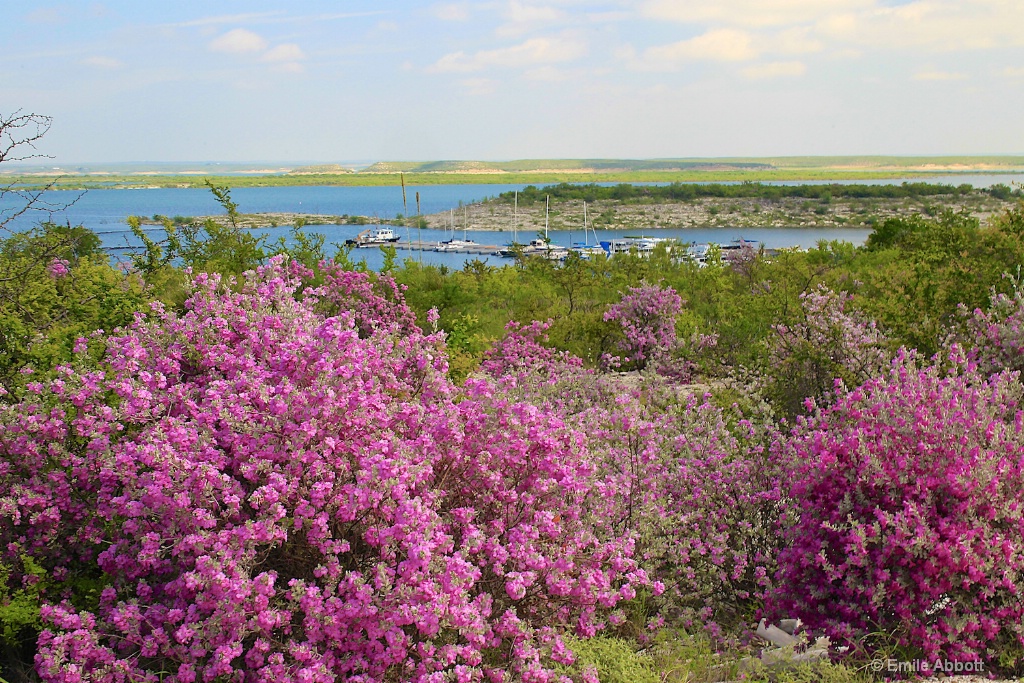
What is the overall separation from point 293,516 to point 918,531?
294 cm

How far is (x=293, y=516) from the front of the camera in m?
3.86

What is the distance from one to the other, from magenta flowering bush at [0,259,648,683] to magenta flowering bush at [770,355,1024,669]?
1.09 meters

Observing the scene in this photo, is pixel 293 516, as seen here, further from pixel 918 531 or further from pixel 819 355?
pixel 819 355

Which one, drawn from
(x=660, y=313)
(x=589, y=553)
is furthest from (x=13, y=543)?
(x=660, y=313)

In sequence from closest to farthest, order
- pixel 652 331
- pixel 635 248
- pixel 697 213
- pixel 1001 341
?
1. pixel 1001 341
2. pixel 652 331
3. pixel 635 248
4. pixel 697 213

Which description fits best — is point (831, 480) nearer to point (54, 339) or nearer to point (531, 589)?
point (531, 589)

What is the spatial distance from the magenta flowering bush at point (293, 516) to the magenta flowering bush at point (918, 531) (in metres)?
1.09

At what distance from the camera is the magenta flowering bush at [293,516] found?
3.67 m

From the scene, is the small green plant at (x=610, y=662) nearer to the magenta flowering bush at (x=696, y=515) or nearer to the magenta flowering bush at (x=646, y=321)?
the magenta flowering bush at (x=696, y=515)

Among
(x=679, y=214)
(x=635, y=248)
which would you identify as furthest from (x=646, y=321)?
(x=679, y=214)

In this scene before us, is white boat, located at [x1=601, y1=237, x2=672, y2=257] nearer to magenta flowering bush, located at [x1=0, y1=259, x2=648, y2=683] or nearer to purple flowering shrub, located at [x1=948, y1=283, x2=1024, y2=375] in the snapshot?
purple flowering shrub, located at [x1=948, y1=283, x2=1024, y2=375]

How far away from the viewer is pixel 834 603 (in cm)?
466

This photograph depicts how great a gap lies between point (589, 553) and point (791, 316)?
5.85 metres
